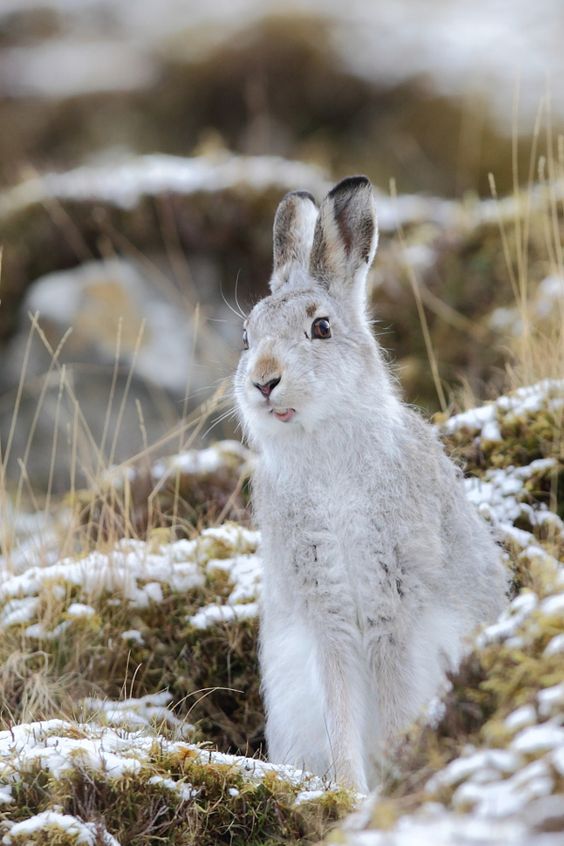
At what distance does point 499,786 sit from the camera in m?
2.82

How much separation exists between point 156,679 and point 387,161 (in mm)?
13938

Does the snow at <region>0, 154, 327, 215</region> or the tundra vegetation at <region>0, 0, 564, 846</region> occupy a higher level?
the snow at <region>0, 154, 327, 215</region>

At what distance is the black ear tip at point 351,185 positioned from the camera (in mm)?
5676

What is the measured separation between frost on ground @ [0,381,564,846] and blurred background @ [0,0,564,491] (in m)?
0.82

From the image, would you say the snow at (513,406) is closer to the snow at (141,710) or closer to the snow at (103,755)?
the snow at (141,710)

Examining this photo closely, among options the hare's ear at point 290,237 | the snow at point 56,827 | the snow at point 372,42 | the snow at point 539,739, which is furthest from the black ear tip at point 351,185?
the snow at point 372,42

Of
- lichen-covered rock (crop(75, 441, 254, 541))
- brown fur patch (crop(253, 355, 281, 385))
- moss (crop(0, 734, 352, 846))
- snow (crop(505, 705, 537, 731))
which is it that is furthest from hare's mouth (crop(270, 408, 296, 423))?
lichen-covered rock (crop(75, 441, 254, 541))

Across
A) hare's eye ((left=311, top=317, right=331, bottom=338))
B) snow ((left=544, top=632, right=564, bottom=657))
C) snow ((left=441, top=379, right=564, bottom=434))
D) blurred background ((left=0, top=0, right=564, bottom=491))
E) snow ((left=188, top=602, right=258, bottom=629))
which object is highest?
blurred background ((left=0, top=0, right=564, bottom=491))

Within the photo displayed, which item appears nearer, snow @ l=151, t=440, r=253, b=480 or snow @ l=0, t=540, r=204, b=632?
snow @ l=0, t=540, r=204, b=632

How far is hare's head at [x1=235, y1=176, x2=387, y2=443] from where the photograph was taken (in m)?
5.28

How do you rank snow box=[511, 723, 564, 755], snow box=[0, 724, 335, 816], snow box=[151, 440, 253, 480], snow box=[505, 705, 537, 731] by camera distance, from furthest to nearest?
snow box=[151, 440, 253, 480]
snow box=[0, 724, 335, 816]
snow box=[505, 705, 537, 731]
snow box=[511, 723, 564, 755]

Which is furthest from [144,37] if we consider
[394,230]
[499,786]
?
[499,786]

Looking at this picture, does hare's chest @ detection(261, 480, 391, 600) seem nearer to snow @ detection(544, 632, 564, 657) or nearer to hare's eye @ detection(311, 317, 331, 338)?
hare's eye @ detection(311, 317, 331, 338)

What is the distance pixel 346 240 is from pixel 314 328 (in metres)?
0.57
